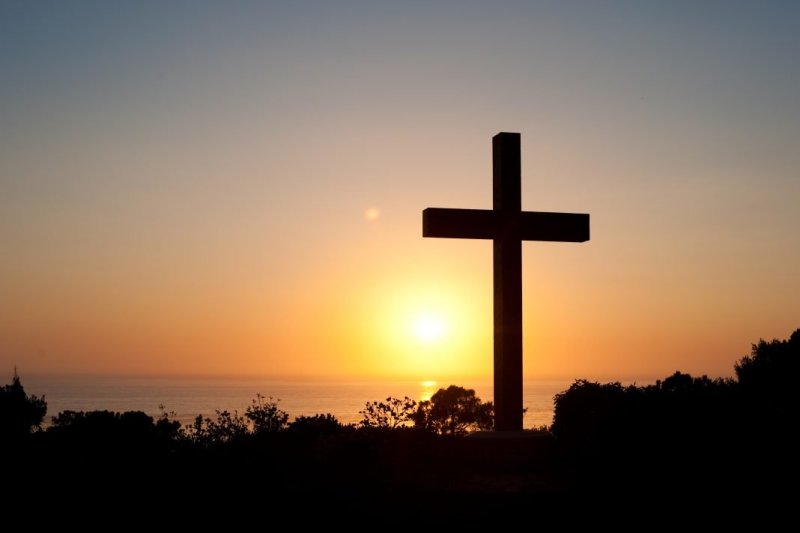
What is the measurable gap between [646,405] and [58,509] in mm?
7585

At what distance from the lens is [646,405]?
1234 cm

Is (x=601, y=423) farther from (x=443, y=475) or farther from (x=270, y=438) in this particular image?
(x=270, y=438)

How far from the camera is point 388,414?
55.6 ft

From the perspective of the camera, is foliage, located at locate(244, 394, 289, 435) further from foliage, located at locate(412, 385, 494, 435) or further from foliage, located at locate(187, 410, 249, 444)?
foliage, located at locate(412, 385, 494, 435)

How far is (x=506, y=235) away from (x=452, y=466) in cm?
467

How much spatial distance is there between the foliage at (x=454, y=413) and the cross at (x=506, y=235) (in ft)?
4.92

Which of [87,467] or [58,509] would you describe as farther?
[87,467]

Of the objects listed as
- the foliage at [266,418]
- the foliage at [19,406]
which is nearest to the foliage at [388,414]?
the foliage at [266,418]

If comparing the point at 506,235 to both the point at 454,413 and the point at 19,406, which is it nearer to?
the point at 454,413

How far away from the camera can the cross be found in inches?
638

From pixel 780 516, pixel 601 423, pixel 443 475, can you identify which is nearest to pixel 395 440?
pixel 443 475

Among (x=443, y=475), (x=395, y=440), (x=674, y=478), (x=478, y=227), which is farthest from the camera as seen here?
(x=478, y=227)

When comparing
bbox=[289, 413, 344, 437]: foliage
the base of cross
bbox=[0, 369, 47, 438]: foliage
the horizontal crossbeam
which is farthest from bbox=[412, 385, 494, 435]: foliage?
bbox=[0, 369, 47, 438]: foliage

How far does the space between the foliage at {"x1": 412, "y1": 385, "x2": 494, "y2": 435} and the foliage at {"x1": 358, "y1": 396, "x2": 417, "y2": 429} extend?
0.29m
